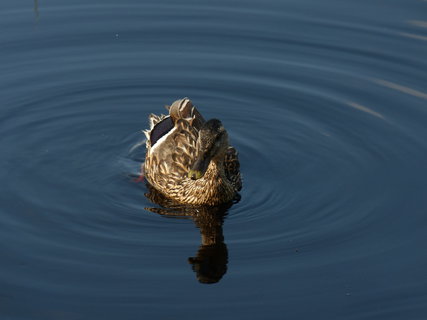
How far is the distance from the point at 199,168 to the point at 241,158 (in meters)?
1.65

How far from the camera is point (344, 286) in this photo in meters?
8.91

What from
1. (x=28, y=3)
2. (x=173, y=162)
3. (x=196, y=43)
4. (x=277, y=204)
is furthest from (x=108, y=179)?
(x=28, y=3)

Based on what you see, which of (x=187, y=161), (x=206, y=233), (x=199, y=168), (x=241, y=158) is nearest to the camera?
(x=206, y=233)

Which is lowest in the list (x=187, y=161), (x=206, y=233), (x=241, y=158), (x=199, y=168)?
(x=206, y=233)

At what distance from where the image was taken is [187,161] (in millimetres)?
11219

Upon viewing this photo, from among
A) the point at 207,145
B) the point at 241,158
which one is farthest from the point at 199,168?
the point at 241,158

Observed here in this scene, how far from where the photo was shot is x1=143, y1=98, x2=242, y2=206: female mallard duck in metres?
10.7

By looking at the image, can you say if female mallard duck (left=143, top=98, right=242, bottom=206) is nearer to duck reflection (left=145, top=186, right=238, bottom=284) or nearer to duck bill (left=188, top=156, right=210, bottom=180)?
duck bill (left=188, top=156, right=210, bottom=180)

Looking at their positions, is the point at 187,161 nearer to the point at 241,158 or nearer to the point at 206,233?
the point at 241,158

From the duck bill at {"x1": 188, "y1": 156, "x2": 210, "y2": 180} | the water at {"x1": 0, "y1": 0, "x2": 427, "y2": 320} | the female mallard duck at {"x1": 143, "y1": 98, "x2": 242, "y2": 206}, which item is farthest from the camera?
the female mallard duck at {"x1": 143, "y1": 98, "x2": 242, "y2": 206}

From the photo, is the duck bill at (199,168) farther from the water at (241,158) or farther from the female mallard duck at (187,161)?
the water at (241,158)

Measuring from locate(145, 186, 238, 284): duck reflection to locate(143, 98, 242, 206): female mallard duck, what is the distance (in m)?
0.14

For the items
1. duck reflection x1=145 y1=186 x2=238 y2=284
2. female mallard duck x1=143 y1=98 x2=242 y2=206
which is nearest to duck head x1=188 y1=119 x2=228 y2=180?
female mallard duck x1=143 y1=98 x2=242 y2=206

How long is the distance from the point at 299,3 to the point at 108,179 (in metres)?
5.85
